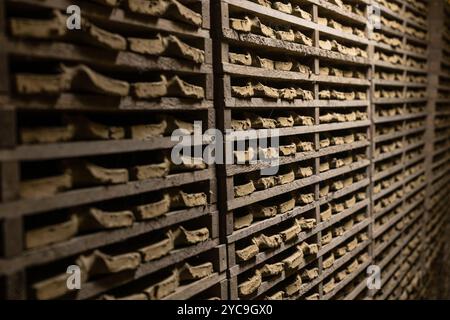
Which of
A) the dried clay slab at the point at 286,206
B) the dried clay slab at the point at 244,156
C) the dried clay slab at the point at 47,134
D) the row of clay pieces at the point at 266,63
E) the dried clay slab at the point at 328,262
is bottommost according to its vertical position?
the dried clay slab at the point at 328,262

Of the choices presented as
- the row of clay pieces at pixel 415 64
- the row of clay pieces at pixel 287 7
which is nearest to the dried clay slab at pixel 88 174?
the row of clay pieces at pixel 287 7

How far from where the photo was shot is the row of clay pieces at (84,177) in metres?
1.80

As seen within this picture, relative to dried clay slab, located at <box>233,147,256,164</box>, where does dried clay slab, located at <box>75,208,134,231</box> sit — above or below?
below

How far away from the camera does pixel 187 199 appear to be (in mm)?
2498

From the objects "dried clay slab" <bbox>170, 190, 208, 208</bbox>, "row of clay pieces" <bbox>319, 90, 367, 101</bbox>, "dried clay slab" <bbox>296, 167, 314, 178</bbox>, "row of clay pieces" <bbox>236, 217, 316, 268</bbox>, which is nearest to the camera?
"dried clay slab" <bbox>170, 190, 208, 208</bbox>

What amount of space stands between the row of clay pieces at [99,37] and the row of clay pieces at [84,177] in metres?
0.51

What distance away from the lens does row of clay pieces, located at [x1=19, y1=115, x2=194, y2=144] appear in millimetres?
1802

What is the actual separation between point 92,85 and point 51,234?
0.62 m

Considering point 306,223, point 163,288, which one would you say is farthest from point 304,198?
point 163,288

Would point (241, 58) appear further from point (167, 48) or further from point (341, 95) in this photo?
point (341, 95)

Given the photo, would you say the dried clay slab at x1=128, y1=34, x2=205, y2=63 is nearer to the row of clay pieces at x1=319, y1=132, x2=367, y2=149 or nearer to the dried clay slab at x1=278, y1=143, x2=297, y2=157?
the dried clay slab at x1=278, y1=143, x2=297, y2=157

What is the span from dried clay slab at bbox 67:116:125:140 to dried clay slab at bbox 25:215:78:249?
34 cm

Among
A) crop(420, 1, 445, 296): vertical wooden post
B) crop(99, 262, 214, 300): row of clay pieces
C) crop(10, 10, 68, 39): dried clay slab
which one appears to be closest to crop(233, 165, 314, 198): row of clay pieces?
crop(99, 262, 214, 300): row of clay pieces

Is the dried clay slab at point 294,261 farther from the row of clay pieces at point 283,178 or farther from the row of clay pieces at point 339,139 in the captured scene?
the row of clay pieces at point 339,139
